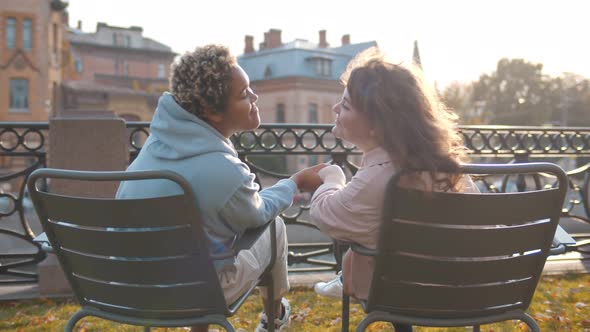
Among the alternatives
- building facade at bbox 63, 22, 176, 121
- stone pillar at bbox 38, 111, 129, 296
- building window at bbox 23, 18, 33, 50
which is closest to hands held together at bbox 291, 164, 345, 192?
stone pillar at bbox 38, 111, 129, 296

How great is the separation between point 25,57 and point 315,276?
4562 centimetres

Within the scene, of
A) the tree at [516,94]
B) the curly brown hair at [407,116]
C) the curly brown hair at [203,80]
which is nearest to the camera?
the curly brown hair at [407,116]

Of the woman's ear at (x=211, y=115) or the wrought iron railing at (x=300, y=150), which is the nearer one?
the woman's ear at (x=211, y=115)

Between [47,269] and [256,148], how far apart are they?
2.13 metres

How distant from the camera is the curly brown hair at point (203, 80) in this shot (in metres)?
2.93

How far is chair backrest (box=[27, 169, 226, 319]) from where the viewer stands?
93.7 inches

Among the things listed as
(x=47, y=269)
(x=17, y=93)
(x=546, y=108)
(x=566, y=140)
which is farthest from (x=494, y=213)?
(x=546, y=108)

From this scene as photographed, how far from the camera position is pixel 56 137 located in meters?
5.45

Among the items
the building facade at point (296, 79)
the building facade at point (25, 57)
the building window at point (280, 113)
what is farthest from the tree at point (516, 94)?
the building facade at point (25, 57)

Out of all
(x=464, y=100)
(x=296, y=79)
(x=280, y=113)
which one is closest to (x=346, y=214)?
(x=296, y=79)

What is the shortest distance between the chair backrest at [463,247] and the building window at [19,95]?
48220 millimetres

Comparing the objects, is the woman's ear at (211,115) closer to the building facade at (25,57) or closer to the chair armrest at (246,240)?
the chair armrest at (246,240)

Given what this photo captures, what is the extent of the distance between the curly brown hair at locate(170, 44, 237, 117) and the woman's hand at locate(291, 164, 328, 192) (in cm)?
53

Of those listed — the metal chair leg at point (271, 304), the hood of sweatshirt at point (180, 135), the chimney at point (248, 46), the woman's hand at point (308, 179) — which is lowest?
the metal chair leg at point (271, 304)
